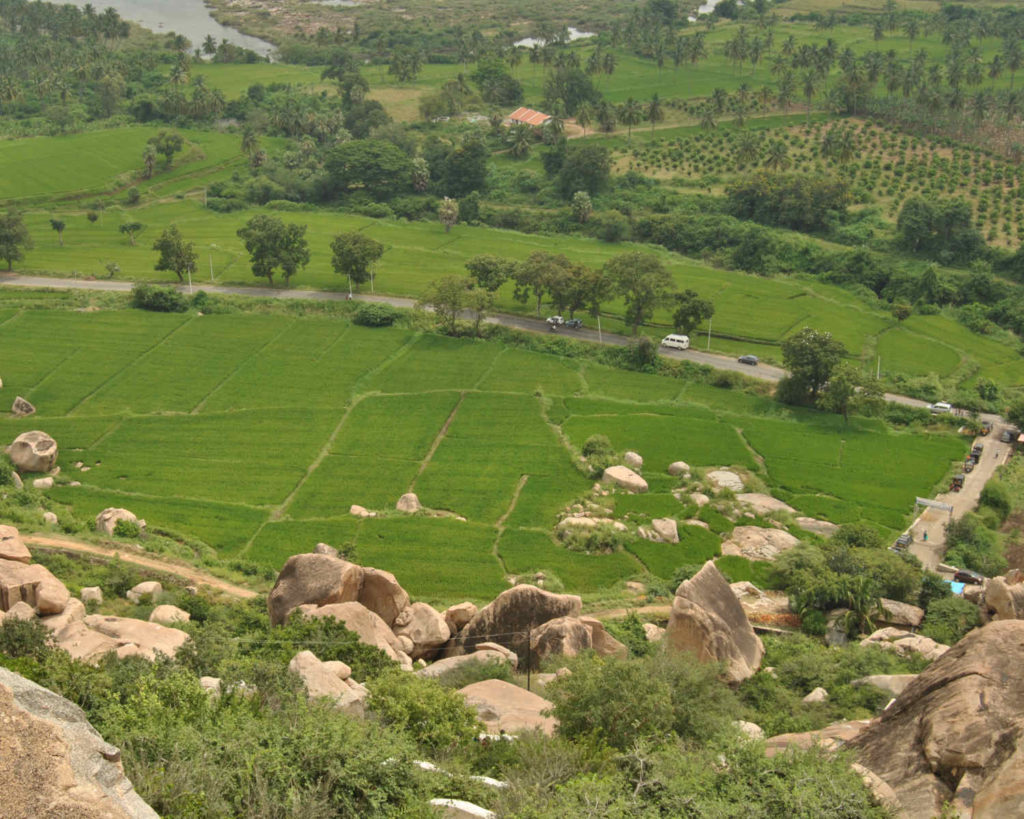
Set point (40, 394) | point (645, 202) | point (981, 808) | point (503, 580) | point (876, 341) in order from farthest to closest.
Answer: point (645, 202), point (876, 341), point (40, 394), point (503, 580), point (981, 808)

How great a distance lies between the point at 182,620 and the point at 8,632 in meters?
9.47

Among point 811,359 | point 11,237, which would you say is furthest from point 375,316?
point 11,237

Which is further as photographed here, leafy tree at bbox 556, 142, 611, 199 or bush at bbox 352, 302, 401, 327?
leafy tree at bbox 556, 142, 611, 199

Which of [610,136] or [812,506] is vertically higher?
[610,136]

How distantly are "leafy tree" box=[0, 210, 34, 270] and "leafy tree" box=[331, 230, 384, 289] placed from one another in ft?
109

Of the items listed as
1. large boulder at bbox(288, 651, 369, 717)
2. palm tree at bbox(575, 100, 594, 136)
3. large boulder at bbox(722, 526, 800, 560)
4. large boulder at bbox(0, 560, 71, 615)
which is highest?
palm tree at bbox(575, 100, 594, 136)

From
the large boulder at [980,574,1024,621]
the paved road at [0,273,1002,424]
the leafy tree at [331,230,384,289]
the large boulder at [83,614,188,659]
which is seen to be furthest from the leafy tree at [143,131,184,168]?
the large boulder at [980,574,1024,621]

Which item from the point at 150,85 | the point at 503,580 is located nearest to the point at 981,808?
the point at 503,580

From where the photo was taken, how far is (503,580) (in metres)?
65.2

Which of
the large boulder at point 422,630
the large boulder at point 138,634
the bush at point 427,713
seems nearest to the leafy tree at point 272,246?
the large boulder at point 422,630

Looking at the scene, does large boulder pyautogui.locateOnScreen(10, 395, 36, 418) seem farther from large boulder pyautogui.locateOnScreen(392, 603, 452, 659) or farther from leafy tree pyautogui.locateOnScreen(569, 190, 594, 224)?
leafy tree pyautogui.locateOnScreen(569, 190, 594, 224)

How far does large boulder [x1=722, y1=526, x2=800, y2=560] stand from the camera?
69.2 m

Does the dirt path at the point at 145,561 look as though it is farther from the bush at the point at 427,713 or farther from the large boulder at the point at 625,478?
the large boulder at the point at 625,478

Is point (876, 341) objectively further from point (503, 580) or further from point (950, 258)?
point (503, 580)
